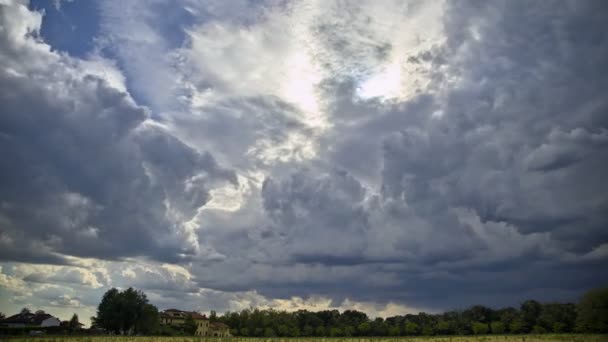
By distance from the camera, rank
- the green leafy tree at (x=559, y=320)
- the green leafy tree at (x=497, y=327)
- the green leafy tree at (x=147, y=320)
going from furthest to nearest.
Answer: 1. the green leafy tree at (x=497, y=327)
2. the green leafy tree at (x=559, y=320)
3. the green leafy tree at (x=147, y=320)

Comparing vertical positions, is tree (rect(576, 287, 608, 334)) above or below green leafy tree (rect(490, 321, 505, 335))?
above

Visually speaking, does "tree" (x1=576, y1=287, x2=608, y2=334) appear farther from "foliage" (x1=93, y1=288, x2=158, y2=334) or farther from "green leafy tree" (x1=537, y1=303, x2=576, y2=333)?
"foliage" (x1=93, y1=288, x2=158, y2=334)

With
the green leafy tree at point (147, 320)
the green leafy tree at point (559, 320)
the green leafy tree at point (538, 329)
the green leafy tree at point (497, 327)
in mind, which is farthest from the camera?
the green leafy tree at point (497, 327)

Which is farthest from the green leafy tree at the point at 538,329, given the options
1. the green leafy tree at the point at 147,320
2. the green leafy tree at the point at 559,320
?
the green leafy tree at the point at 147,320

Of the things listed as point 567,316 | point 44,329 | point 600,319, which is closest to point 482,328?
point 567,316

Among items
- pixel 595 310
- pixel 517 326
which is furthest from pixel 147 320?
pixel 517 326

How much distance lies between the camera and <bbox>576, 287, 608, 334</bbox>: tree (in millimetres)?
128500

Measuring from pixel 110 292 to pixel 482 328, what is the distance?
484ft

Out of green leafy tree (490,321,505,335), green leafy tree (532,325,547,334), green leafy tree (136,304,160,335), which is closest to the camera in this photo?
green leafy tree (136,304,160,335)

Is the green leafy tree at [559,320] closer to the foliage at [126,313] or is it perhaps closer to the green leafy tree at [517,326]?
the green leafy tree at [517,326]

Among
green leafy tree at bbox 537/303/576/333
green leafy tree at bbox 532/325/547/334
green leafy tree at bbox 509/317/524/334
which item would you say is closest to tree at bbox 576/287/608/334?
green leafy tree at bbox 537/303/576/333

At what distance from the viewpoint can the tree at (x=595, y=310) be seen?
12850cm

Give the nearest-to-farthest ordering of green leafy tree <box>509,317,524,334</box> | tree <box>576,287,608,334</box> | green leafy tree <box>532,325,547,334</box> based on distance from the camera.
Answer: tree <box>576,287,608,334</box> < green leafy tree <box>532,325,547,334</box> < green leafy tree <box>509,317,524,334</box>

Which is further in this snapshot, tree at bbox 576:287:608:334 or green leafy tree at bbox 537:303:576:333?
green leafy tree at bbox 537:303:576:333
